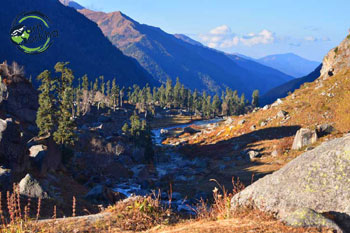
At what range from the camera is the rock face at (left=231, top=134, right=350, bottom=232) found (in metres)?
7.64

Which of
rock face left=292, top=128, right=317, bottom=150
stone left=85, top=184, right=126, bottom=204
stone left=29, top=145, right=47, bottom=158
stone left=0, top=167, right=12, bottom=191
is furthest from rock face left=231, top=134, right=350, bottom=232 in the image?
rock face left=292, top=128, right=317, bottom=150

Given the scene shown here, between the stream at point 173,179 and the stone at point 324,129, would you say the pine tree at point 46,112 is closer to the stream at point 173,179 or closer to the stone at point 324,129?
the stream at point 173,179

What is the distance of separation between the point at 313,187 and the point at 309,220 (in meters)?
1.48

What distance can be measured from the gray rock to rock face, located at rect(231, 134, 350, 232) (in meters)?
0.45

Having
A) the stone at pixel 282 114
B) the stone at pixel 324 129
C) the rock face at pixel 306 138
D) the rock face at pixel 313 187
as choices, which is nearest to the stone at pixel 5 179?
the rock face at pixel 313 187

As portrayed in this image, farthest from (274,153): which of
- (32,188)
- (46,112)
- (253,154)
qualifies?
(32,188)

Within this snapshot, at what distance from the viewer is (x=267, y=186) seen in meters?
8.93

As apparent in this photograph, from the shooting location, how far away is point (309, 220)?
6875 millimetres

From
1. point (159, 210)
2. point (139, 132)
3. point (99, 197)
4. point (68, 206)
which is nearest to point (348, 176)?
point (159, 210)

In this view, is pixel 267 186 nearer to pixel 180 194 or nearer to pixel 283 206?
pixel 283 206

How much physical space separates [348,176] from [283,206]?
2.06m

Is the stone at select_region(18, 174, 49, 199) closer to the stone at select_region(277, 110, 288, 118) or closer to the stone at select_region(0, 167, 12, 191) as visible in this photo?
the stone at select_region(0, 167, 12, 191)

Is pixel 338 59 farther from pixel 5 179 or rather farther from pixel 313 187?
pixel 5 179

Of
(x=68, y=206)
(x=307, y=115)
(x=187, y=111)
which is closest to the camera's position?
(x=68, y=206)
